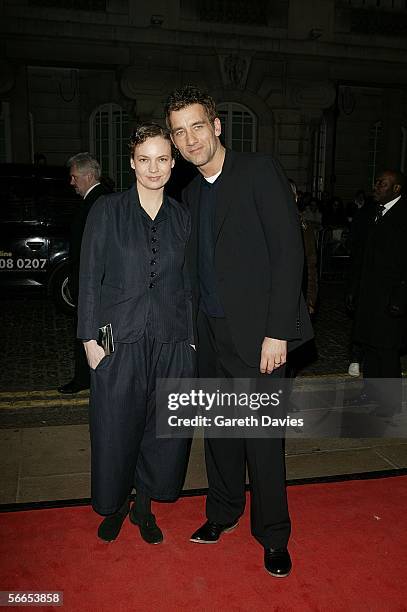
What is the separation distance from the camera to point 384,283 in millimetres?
4781

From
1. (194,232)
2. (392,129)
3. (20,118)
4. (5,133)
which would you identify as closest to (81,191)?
(194,232)

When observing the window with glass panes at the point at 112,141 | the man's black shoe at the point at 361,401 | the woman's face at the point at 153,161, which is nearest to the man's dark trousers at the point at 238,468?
the woman's face at the point at 153,161

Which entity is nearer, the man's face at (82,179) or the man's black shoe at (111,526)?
the man's black shoe at (111,526)

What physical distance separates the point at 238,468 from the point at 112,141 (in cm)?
1600

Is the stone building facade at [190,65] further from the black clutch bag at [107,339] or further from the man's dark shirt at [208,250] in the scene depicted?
the black clutch bag at [107,339]

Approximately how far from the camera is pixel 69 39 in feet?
47.4

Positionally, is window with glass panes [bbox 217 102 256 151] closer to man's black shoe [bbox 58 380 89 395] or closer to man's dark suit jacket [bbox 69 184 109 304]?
man's dark suit jacket [bbox 69 184 109 304]

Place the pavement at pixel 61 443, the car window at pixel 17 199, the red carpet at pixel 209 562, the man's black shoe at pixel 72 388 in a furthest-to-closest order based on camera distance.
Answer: the car window at pixel 17 199 < the man's black shoe at pixel 72 388 < the pavement at pixel 61 443 < the red carpet at pixel 209 562

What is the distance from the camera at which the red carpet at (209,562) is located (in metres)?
2.62

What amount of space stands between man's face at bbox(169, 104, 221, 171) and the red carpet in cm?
194

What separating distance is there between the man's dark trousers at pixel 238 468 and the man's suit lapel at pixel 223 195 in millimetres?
483

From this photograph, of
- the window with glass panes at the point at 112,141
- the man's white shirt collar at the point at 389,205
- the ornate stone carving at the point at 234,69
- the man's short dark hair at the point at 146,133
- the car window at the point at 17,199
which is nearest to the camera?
the man's short dark hair at the point at 146,133

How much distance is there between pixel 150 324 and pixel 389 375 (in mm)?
2798

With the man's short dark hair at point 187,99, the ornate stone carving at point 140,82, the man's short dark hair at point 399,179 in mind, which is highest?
the ornate stone carving at point 140,82
